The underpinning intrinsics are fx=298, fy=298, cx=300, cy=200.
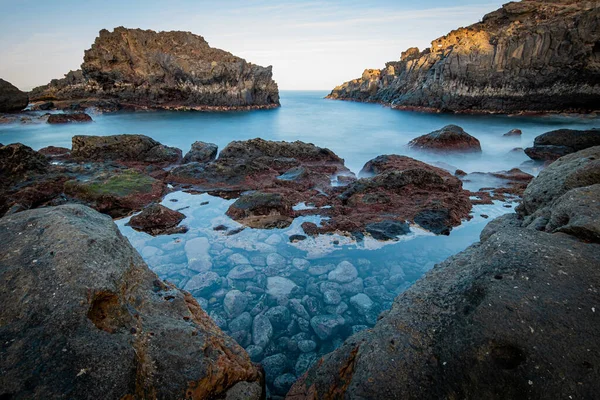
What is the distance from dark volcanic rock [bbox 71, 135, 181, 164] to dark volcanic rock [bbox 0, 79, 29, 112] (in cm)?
2979

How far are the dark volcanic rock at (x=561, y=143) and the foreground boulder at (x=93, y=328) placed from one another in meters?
16.0

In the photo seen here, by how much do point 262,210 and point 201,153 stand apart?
695 cm

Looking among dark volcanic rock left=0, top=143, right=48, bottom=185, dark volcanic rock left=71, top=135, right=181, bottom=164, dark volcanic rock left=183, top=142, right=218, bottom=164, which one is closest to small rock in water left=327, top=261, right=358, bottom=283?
dark volcanic rock left=183, top=142, right=218, bottom=164

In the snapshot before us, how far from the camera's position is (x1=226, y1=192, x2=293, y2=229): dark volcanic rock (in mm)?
7031

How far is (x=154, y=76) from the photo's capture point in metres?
50.5

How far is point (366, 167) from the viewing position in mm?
12172

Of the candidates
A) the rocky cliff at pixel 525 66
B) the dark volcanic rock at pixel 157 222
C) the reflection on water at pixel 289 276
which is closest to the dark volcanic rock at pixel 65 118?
the reflection on water at pixel 289 276

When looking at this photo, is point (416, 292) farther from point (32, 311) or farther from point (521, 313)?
point (32, 311)

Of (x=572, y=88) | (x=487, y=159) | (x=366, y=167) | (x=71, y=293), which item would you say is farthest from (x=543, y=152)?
(x=572, y=88)

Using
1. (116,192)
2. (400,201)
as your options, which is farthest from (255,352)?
(116,192)

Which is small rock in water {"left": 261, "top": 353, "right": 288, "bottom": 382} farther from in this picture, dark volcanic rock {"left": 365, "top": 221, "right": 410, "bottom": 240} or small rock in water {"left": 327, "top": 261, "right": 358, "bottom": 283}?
dark volcanic rock {"left": 365, "top": 221, "right": 410, "bottom": 240}

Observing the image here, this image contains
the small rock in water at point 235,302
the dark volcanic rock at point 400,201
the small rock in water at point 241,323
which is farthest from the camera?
the dark volcanic rock at point 400,201

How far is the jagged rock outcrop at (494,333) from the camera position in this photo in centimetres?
190

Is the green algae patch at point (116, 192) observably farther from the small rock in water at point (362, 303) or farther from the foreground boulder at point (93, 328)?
the small rock in water at point (362, 303)
